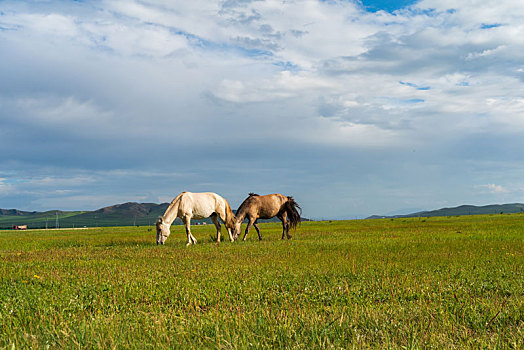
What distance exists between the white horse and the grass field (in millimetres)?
7700

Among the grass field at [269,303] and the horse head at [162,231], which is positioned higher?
the horse head at [162,231]

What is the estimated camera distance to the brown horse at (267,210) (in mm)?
24047

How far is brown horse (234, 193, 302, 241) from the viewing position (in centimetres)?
2405

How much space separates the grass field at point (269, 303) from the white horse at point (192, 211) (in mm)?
7700

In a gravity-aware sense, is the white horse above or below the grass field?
above

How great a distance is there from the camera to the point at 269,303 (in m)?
7.31

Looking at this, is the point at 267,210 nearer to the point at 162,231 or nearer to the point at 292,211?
the point at 292,211

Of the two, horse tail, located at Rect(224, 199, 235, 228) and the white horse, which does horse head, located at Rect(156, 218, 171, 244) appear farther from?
horse tail, located at Rect(224, 199, 235, 228)

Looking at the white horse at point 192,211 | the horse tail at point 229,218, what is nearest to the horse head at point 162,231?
the white horse at point 192,211

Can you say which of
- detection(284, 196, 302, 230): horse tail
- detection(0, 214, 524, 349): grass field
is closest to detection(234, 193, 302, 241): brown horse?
detection(284, 196, 302, 230): horse tail

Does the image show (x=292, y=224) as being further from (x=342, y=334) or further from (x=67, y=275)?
(x=342, y=334)

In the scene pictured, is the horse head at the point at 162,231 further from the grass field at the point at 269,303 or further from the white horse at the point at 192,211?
the grass field at the point at 269,303

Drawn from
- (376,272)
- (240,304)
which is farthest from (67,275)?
(376,272)

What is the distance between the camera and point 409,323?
17.8ft
